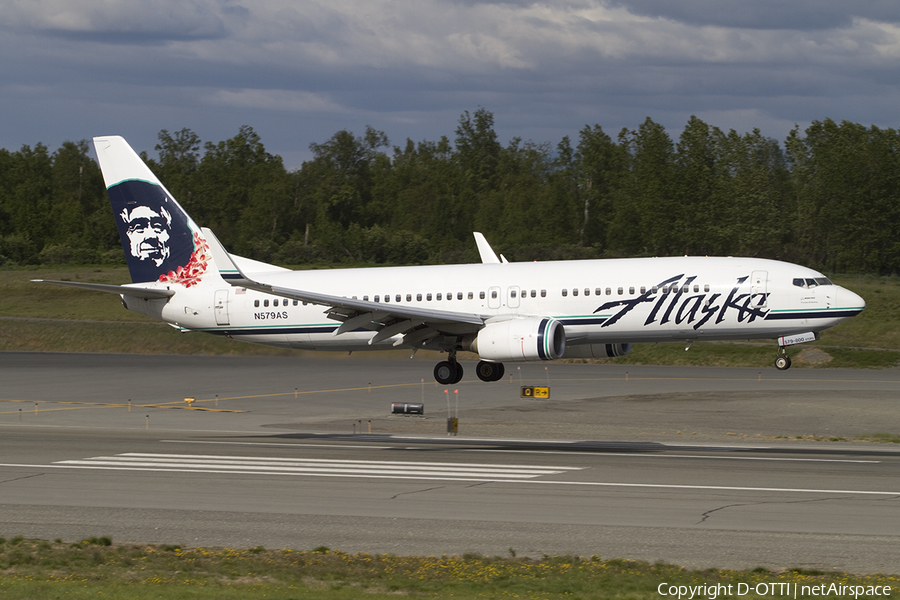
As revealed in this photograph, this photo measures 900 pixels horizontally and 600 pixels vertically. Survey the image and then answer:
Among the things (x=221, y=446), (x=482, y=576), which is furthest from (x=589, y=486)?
(x=221, y=446)

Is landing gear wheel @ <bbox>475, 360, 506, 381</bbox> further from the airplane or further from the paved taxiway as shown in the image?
the paved taxiway

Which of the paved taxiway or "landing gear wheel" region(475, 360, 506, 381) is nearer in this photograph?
the paved taxiway

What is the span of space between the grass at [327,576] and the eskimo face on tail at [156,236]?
23088 millimetres

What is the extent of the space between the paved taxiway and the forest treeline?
128ft

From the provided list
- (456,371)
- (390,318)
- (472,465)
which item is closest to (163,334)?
(456,371)

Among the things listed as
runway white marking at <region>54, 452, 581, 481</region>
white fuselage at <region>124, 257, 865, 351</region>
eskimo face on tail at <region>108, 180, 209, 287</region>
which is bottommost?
runway white marking at <region>54, 452, 581, 481</region>

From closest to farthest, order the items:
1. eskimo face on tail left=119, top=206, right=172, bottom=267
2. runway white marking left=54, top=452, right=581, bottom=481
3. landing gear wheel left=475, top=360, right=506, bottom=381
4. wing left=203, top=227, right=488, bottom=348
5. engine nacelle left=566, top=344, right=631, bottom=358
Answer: runway white marking left=54, top=452, right=581, bottom=481 → wing left=203, top=227, right=488, bottom=348 → engine nacelle left=566, top=344, right=631, bottom=358 → landing gear wheel left=475, top=360, right=506, bottom=381 → eskimo face on tail left=119, top=206, right=172, bottom=267

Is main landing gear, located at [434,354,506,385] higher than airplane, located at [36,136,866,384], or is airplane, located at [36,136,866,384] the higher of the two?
airplane, located at [36,136,866,384]

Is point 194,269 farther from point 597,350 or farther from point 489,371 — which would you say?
point 597,350

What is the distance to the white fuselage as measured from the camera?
36.1m

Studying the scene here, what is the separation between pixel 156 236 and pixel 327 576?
2845 cm

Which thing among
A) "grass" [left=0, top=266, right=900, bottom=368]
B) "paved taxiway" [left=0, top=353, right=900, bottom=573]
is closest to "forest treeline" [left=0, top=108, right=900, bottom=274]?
"grass" [left=0, top=266, right=900, bottom=368]

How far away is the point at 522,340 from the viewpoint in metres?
35.6

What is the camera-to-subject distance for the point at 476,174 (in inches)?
6644
